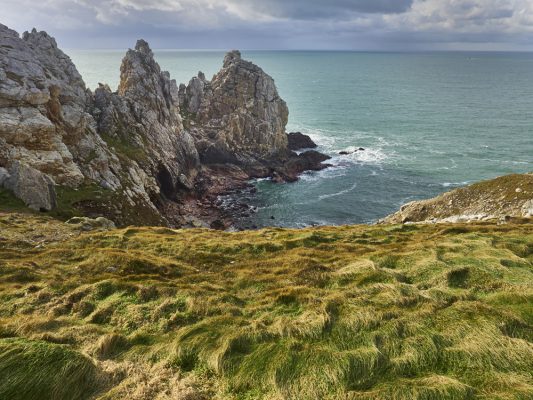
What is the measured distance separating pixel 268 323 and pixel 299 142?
436ft

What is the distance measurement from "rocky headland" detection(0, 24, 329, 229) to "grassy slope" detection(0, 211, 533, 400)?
101ft

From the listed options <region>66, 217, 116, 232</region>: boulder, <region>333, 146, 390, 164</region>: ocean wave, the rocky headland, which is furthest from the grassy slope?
<region>333, 146, 390, 164</region>: ocean wave

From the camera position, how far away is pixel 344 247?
30.9 m

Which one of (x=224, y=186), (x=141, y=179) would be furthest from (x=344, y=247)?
(x=224, y=186)

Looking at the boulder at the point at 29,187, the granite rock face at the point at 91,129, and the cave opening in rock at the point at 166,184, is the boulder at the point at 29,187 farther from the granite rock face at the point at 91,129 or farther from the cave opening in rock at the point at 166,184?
the cave opening in rock at the point at 166,184

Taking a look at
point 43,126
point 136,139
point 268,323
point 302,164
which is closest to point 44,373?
point 268,323

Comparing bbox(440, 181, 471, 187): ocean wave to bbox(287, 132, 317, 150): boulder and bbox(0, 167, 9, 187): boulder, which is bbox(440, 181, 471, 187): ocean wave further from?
bbox(0, 167, 9, 187): boulder

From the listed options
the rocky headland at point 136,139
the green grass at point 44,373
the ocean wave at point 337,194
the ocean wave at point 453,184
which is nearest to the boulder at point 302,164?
the rocky headland at point 136,139

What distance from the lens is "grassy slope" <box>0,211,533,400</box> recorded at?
38.1ft

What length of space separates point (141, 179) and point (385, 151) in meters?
98.0

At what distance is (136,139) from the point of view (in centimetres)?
8694

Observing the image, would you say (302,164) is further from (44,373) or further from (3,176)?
(44,373)

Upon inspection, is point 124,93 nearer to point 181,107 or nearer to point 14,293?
point 181,107

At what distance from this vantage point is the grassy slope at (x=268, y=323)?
11.6 m
